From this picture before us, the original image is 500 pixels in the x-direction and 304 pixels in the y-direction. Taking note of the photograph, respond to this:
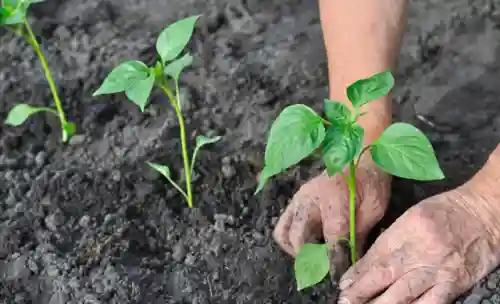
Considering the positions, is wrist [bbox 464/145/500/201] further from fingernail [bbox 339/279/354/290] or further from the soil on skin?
fingernail [bbox 339/279/354/290]

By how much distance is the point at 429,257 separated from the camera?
1127 millimetres

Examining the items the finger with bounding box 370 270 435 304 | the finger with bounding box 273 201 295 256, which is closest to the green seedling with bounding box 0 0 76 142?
the finger with bounding box 273 201 295 256

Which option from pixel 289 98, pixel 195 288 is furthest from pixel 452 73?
pixel 195 288

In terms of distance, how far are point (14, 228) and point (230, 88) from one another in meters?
0.58

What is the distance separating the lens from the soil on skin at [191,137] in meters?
1.28

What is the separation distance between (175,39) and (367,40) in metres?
0.35

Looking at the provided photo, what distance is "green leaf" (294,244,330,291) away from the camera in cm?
107

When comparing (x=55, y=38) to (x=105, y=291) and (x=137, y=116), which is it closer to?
(x=137, y=116)

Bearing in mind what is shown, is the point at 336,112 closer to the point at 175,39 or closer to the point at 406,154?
the point at 406,154

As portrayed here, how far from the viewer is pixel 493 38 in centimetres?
175

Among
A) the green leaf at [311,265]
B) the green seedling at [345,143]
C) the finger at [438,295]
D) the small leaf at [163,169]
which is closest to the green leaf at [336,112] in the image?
the green seedling at [345,143]

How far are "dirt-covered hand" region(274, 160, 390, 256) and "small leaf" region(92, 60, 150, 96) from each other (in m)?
0.36

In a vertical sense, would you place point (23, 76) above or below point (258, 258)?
above

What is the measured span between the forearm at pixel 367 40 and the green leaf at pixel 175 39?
11.2 inches
